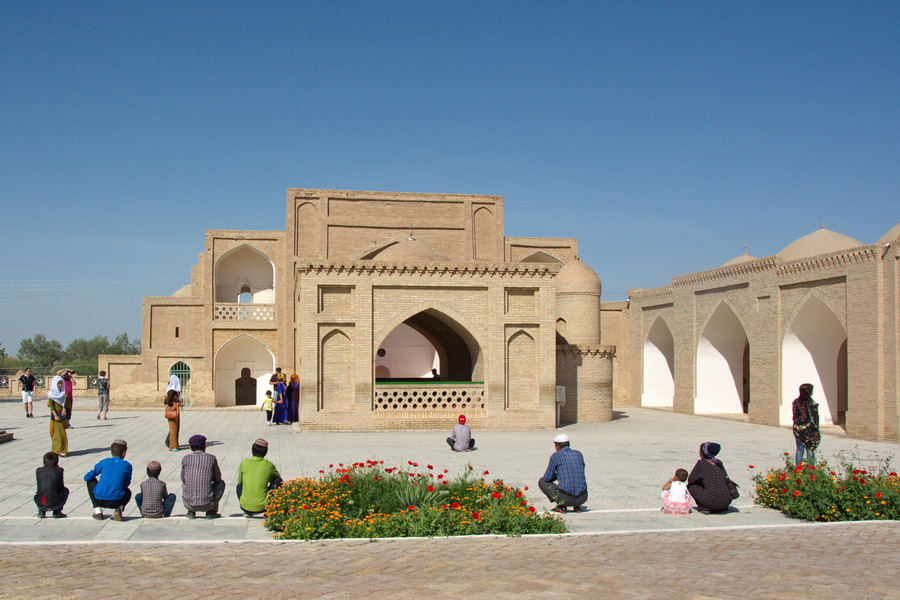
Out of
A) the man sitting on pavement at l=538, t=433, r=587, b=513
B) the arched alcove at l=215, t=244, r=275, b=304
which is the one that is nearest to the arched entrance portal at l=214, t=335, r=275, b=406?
the arched alcove at l=215, t=244, r=275, b=304

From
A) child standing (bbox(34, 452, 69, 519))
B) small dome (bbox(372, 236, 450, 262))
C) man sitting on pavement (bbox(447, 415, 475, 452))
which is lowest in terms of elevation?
man sitting on pavement (bbox(447, 415, 475, 452))

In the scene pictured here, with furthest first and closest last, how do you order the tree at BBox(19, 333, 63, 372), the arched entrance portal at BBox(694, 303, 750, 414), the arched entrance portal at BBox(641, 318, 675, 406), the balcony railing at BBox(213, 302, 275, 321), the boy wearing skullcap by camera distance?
the tree at BBox(19, 333, 63, 372)
the arched entrance portal at BBox(641, 318, 675, 406)
the balcony railing at BBox(213, 302, 275, 321)
the arched entrance portal at BBox(694, 303, 750, 414)
the boy wearing skullcap

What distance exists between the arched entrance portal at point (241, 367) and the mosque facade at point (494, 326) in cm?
5

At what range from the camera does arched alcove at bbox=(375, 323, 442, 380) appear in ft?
109

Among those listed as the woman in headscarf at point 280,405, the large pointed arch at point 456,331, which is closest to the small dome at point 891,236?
the large pointed arch at point 456,331

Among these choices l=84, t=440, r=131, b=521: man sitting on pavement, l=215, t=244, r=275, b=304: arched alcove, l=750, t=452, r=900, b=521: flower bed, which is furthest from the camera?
l=215, t=244, r=275, b=304: arched alcove

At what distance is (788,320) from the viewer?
1977cm

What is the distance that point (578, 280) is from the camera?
2230cm

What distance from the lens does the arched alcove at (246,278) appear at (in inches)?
1156

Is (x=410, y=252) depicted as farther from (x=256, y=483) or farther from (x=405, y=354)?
(x=405, y=354)

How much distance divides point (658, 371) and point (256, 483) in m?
21.6

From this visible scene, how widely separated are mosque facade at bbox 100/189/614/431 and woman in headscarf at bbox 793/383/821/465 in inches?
323

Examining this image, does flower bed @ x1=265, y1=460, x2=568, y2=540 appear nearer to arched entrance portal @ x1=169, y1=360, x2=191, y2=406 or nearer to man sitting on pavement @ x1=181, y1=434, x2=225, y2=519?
man sitting on pavement @ x1=181, y1=434, x2=225, y2=519

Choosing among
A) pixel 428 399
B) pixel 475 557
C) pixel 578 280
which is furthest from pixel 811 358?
pixel 475 557
